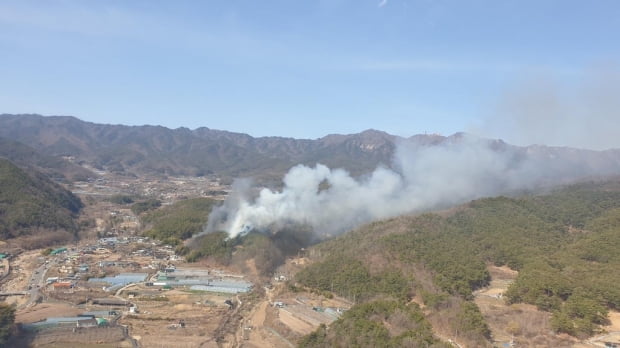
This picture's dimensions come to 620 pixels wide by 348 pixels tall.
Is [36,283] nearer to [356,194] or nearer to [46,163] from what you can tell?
[356,194]

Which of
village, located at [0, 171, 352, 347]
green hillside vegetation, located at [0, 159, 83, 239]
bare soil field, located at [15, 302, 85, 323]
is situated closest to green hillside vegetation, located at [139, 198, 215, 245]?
village, located at [0, 171, 352, 347]

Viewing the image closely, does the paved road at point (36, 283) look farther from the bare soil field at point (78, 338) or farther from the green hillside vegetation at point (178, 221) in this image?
the green hillside vegetation at point (178, 221)

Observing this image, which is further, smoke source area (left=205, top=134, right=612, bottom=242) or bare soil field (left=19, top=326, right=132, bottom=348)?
smoke source area (left=205, top=134, right=612, bottom=242)

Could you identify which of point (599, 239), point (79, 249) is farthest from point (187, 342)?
point (599, 239)

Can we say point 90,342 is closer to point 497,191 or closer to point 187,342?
point 187,342

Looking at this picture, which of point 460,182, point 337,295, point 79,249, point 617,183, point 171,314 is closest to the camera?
point 171,314

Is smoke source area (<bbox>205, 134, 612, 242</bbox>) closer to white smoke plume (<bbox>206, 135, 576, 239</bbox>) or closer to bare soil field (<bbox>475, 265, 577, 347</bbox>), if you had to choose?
white smoke plume (<bbox>206, 135, 576, 239</bbox>)
